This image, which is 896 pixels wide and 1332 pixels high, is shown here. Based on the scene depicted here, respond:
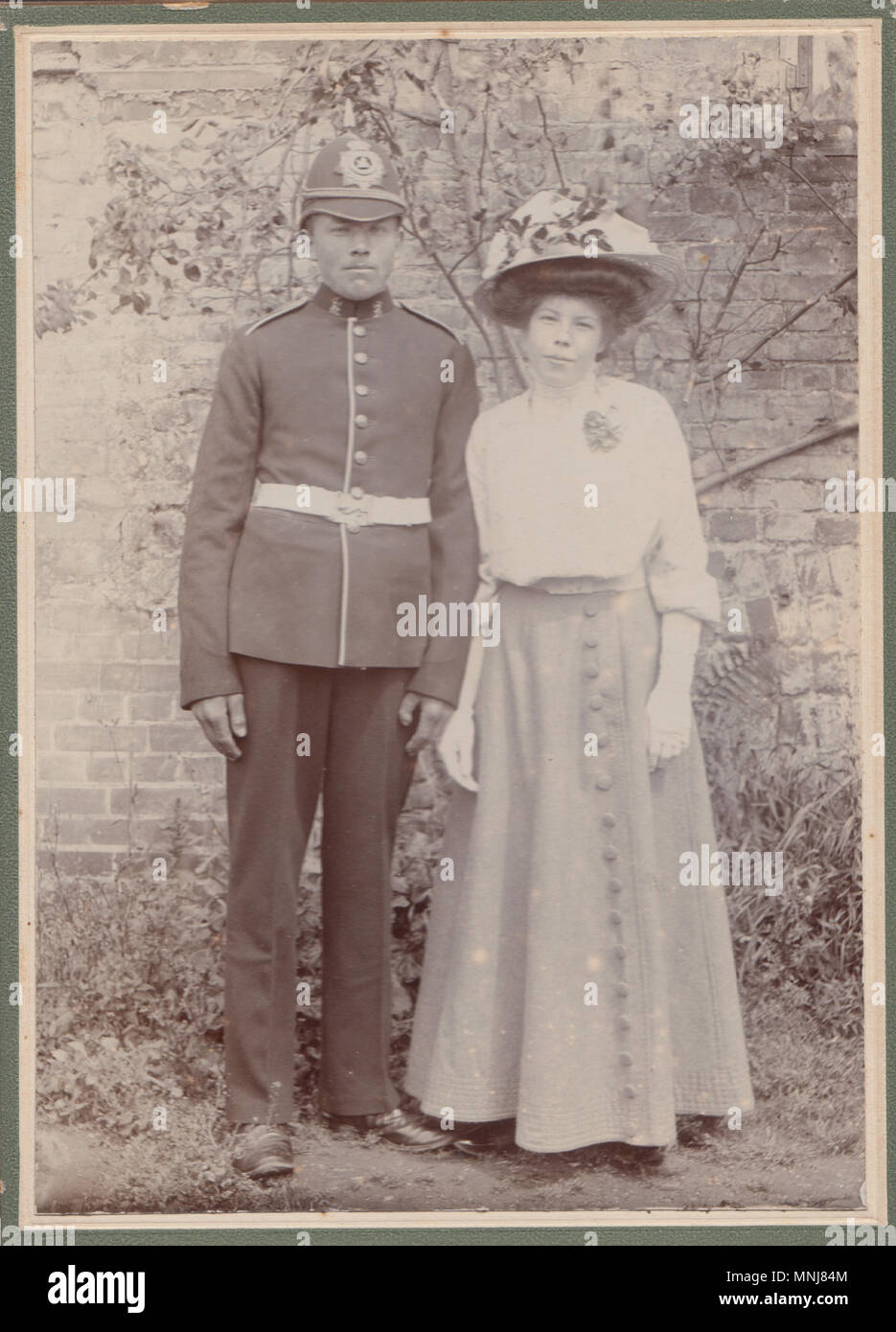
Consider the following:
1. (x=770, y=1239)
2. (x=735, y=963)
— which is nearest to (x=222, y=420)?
(x=735, y=963)

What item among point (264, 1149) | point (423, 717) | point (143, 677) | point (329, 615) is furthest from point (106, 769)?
point (264, 1149)

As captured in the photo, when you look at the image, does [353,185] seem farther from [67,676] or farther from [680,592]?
[67,676]

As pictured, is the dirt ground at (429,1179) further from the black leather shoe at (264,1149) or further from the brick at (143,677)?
the brick at (143,677)

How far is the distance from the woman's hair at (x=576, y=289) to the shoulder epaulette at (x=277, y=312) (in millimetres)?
552

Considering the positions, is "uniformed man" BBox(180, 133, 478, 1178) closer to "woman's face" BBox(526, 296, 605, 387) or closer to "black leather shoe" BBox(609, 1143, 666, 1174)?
"woman's face" BBox(526, 296, 605, 387)

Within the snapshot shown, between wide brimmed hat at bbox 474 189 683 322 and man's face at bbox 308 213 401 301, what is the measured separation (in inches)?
12.0

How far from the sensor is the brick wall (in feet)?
13.9

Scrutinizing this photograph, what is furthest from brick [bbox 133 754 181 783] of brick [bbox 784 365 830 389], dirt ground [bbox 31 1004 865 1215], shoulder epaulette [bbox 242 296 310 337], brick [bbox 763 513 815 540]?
brick [bbox 784 365 830 389]

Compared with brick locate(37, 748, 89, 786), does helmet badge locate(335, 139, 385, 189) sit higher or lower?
higher

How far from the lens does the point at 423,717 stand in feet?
13.4

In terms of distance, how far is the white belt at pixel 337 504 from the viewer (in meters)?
4.01

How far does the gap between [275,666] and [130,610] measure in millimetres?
544

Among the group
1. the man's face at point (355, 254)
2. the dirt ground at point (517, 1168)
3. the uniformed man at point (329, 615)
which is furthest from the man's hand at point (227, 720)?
the man's face at point (355, 254)

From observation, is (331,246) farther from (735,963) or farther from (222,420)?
(735,963)
